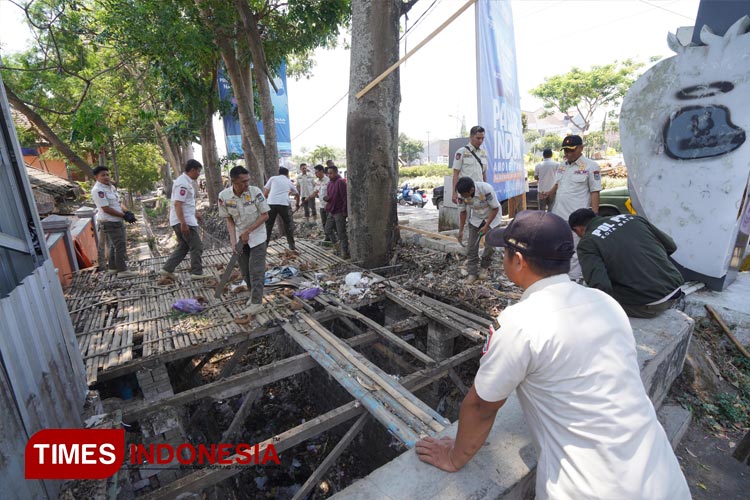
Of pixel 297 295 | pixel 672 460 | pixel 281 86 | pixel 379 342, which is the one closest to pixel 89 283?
pixel 297 295

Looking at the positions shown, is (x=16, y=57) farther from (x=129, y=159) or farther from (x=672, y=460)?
(x=672, y=460)

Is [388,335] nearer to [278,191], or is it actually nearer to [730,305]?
[730,305]

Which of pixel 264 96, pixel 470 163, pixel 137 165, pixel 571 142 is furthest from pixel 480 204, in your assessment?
pixel 137 165

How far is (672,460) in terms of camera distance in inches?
51.4

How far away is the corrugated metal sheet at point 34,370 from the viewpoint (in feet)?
5.49

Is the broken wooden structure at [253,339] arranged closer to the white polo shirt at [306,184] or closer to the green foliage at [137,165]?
the white polo shirt at [306,184]

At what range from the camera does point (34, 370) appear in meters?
2.00

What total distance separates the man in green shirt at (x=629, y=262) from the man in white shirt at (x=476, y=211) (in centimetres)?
165

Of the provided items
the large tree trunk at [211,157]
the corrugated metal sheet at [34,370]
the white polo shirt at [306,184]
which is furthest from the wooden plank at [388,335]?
the large tree trunk at [211,157]

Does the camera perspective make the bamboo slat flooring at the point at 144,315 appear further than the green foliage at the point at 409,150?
No

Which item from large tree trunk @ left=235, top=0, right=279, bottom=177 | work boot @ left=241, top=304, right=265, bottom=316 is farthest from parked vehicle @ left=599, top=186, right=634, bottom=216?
large tree trunk @ left=235, top=0, right=279, bottom=177

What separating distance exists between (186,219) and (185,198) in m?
0.31

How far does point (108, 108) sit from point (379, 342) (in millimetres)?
11163

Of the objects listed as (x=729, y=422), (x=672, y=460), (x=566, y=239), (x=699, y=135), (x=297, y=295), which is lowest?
(x=729, y=422)
